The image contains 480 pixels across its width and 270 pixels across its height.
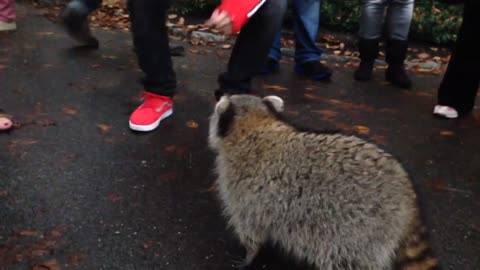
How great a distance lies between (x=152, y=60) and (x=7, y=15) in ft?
11.3

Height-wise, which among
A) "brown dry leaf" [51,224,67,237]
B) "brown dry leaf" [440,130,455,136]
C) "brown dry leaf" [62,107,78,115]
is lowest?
"brown dry leaf" [440,130,455,136]

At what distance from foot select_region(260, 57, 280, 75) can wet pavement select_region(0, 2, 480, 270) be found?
83 mm

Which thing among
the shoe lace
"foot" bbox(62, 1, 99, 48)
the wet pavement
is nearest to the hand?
the wet pavement

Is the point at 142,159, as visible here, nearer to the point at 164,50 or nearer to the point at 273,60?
the point at 164,50

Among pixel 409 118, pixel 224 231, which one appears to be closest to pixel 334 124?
pixel 409 118

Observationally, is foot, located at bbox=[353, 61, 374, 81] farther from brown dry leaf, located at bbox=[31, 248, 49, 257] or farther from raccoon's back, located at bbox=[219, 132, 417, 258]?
brown dry leaf, located at bbox=[31, 248, 49, 257]

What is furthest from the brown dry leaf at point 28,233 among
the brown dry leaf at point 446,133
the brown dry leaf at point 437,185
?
the brown dry leaf at point 446,133

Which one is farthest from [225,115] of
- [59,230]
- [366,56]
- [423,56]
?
[423,56]

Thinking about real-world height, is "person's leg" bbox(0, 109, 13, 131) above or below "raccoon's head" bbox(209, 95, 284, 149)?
below

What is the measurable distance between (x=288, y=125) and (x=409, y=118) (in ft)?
8.18

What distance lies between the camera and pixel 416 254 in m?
2.64

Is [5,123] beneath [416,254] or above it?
beneath

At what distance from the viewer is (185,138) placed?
4.50m

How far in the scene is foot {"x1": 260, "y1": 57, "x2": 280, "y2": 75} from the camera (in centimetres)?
620
